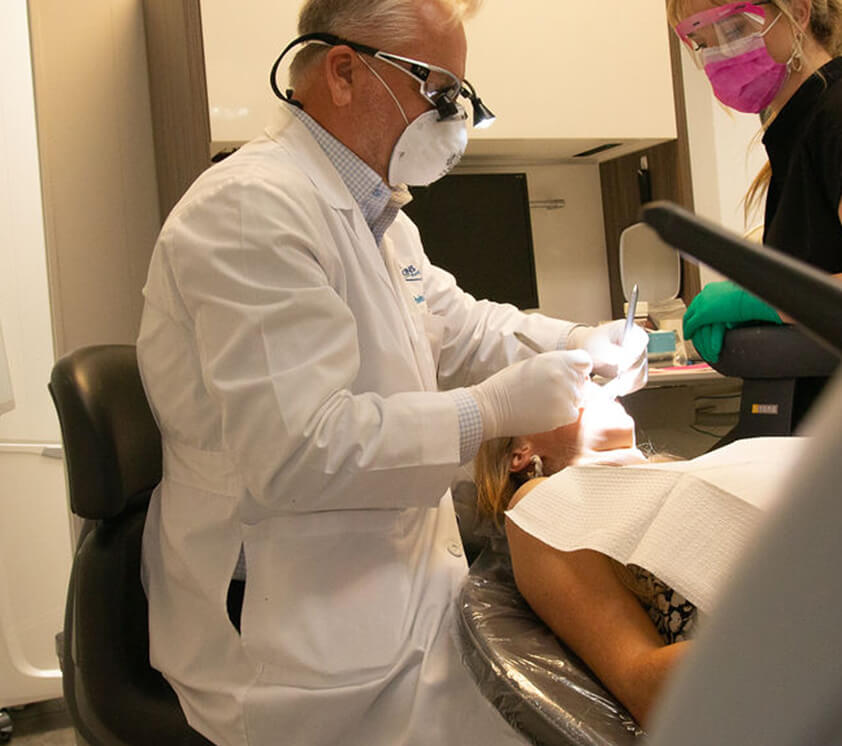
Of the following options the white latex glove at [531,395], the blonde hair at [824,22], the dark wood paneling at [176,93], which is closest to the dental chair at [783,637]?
the white latex glove at [531,395]

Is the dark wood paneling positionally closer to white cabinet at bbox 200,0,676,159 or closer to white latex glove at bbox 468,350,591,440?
white cabinet at bbox 200,0,676,159

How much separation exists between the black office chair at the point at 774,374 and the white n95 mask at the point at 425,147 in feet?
2.52

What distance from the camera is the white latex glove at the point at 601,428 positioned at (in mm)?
1463

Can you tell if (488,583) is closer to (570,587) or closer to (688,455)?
(570,587)

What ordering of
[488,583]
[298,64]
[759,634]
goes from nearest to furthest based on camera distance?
[759,634] → [488,583] → [298,64]

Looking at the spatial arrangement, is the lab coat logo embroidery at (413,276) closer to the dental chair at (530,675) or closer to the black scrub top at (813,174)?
the dental chair at (530,675)

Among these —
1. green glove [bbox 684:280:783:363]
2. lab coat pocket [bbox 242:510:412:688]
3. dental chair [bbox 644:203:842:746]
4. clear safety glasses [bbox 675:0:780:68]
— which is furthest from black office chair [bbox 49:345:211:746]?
clear safety glasses [bbox 675:0:780:68]

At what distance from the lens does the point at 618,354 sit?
1.54 m

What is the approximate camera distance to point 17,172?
7.54ft

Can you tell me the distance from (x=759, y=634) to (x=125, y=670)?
1187mm

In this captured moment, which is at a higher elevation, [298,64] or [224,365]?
[298,64]

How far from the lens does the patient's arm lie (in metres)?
0.87

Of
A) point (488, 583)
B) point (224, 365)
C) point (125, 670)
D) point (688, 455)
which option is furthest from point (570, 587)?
point (688, 455)

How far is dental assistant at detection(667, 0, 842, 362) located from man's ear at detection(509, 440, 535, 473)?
0.52m
